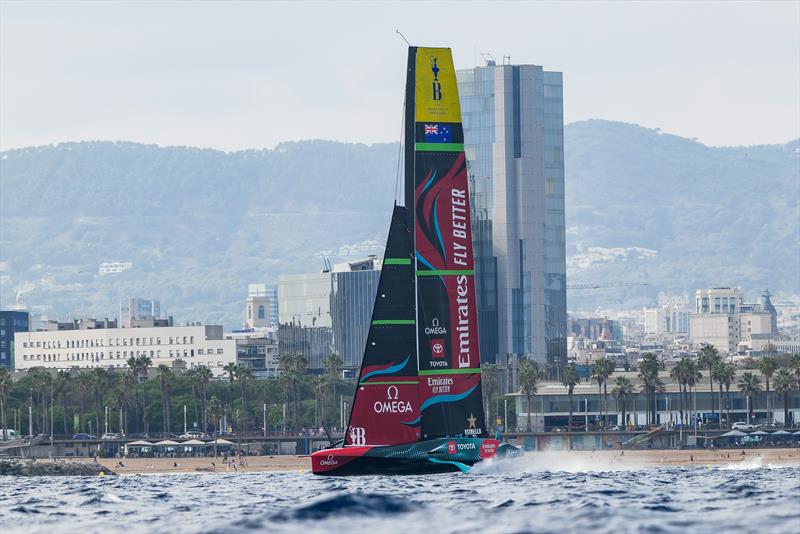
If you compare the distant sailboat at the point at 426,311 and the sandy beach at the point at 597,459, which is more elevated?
the distant sailboat at the point at 426,311

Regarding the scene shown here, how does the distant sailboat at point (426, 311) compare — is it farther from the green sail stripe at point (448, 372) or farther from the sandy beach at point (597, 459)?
the sandy beach at point (597, 459)

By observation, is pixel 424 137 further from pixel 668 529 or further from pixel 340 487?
pixel 668 529

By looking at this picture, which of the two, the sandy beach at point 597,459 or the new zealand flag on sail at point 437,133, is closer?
the new zealand flag on sail at point 437,133

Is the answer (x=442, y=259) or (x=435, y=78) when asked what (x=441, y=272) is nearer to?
(x=442, y=259)

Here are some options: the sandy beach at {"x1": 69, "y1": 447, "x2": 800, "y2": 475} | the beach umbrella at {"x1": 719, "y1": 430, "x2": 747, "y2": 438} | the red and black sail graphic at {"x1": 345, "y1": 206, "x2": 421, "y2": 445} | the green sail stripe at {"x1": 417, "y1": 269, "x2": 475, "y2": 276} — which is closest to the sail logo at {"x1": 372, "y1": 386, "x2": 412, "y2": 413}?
the red and black sail graphic at {"x1": 345, "y1": 206, "x2": 421, "y2": 445}

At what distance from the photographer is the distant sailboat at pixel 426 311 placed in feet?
248

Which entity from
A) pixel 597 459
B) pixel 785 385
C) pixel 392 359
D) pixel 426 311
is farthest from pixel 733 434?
pixel 426 311

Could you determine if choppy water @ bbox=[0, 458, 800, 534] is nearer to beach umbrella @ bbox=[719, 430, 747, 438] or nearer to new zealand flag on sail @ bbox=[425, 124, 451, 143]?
new zealand flag on sail @ bbox=[425, 124, 451, 143]

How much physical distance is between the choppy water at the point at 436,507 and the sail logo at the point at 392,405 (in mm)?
4254

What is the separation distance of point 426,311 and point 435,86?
31.4 ft

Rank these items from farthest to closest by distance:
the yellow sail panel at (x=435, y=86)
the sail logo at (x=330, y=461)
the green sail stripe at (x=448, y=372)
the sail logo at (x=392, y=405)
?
the green sail stripe at (x=448, y=372)
the yellow sail panel at (x=435, y=86)
the sail logo at (x=392, y=405)
the sail logo at (x=330, y=461)

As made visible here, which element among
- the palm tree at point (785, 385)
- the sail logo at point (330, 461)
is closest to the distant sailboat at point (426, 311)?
the sail logo at point (330, 461)

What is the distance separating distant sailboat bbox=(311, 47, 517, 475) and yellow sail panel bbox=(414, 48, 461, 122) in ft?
0.14

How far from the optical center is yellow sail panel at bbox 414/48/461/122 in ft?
249
